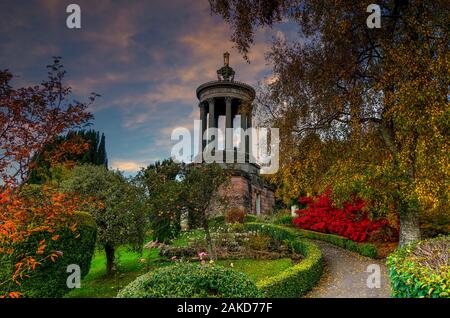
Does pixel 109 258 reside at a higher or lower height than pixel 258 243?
lower

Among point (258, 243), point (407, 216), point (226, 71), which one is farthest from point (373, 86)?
point (226, 71)

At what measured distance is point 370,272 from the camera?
13266 mm

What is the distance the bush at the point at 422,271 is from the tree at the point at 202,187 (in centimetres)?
898

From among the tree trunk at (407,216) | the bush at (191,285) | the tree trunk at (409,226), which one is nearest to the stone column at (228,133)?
the tree trunk at (407,216)

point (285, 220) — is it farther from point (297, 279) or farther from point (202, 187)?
point (297, 279)

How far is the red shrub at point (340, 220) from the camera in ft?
60.6

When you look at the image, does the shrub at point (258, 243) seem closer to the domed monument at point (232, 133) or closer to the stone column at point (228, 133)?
the domed monument at point (232, 133)

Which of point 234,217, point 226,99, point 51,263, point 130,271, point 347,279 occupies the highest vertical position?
point 226,99

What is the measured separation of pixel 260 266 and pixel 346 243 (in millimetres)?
6385

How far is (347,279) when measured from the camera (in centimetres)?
1240

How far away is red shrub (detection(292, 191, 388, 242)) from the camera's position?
Answer: 60.6ft

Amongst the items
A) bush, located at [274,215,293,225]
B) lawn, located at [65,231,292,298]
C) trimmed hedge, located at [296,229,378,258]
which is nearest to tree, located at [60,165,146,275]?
lawn, located at [65,231,292,298]
